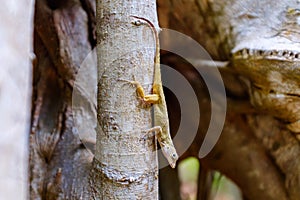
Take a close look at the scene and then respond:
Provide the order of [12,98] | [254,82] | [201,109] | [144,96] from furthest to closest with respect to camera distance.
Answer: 1. [201,109]
2. [254,82]
3. [144,96]
4. [12,98]

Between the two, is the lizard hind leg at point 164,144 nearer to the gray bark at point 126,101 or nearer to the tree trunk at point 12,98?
the gray bark at point 126,101

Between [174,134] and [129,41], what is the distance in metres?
0.70

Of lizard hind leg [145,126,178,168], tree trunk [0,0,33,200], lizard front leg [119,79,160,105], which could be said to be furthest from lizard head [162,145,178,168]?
tree trunk [0,0,33,200]

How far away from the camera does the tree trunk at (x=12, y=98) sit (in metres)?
0.42

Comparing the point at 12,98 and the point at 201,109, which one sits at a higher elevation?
the point at 201,109

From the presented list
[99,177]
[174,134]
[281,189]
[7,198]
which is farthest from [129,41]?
[281,189]

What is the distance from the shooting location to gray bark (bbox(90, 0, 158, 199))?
0.82 m

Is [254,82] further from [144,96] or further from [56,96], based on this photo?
[56,96]

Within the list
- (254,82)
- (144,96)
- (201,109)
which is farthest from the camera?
(201,109)

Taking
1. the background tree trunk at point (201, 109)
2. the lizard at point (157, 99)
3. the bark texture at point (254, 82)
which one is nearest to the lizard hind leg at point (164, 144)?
the lizard at point (157, 99)

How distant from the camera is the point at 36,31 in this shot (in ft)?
4.00

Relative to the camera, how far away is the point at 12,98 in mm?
435

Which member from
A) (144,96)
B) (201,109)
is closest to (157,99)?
(144,96)

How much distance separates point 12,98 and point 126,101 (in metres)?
0.39
